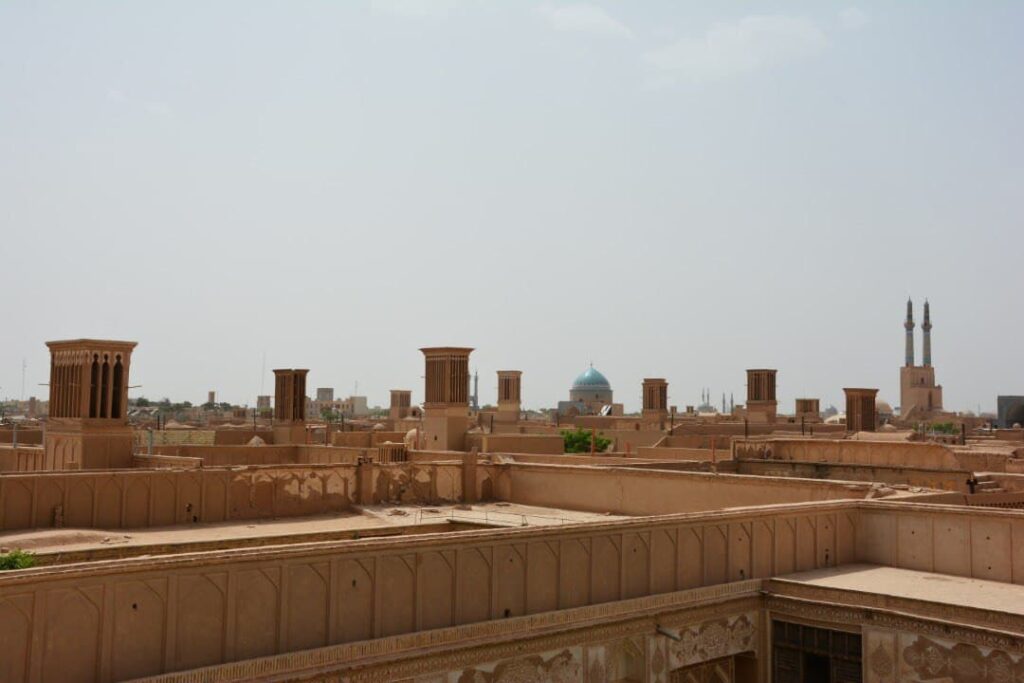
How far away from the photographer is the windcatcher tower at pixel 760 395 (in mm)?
53219

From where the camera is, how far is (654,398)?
60.1 m

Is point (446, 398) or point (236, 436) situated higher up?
point (446, 398)

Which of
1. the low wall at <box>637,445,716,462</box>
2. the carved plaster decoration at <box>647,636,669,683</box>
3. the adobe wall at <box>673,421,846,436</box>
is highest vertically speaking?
the adobe wall at <box>673,421,846,436</box>

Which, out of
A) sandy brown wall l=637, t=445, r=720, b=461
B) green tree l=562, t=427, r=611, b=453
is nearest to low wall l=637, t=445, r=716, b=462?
sandy brown wall l=637, t=445, r=720, b=461

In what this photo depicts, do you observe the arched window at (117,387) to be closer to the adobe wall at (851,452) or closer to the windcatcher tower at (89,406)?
the windcatcher tower at (89,406)

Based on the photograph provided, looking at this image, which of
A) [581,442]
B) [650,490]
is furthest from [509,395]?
[650,490]

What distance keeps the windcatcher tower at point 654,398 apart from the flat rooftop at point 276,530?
37.4 m

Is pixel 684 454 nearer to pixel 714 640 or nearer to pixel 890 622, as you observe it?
pixel 714 640

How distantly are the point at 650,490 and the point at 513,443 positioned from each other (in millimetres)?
14543

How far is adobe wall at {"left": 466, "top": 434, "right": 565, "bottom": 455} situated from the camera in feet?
→ 109

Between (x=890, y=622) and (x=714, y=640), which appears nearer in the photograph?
(x=890, y=622)

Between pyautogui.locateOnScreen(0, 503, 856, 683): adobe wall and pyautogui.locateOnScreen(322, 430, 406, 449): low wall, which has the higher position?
pyautogui.locateOnScreen(322, 430, 406, 449): low wall

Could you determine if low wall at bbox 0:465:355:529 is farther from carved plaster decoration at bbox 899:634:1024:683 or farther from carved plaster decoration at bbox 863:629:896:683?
carved plaster decoration at bbox 899:634:1024:683

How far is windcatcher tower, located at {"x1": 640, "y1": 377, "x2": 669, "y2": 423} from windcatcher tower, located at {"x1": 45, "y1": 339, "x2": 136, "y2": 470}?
37.8 meters
